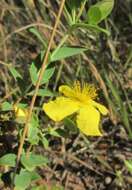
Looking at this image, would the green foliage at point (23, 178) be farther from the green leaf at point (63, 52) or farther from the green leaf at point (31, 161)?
the green leaf at point (63, 52)

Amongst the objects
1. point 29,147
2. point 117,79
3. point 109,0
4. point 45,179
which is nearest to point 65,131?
point 29,147

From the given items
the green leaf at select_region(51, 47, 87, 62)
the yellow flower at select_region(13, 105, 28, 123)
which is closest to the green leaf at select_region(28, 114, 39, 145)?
the yellow flower at select_region(13, 105, 28, 123)

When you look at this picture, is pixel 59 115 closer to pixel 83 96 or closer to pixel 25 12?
pixel 83 96

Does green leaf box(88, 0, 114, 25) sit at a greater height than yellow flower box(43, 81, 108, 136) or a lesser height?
greater

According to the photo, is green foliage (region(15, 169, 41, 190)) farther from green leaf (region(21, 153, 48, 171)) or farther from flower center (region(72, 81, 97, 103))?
flower center (region(72, 81, 97, 103))

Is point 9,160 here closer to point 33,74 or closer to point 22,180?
point 22,180

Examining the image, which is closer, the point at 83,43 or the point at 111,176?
the point at 111,176

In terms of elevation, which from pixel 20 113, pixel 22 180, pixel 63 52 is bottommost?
pixel 22 180

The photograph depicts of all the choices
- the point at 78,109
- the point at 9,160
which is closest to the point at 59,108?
the point at 78,109
